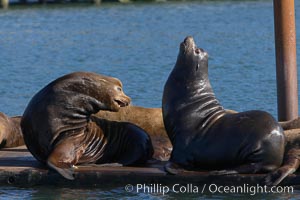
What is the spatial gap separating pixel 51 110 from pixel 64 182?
0.72 metres

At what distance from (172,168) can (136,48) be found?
21.6 meters

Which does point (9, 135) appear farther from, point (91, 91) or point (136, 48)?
point (136, 48)

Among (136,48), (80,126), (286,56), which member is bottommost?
(136,48)

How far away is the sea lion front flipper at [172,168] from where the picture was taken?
29.7 feet

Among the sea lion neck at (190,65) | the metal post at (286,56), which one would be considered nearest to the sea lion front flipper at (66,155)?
the sea lion neck at (190,65)

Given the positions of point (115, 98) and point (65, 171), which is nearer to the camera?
point (65, 171)

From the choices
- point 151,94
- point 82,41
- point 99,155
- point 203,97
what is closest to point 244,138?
point 203,97

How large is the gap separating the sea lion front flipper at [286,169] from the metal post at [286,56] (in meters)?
3.12

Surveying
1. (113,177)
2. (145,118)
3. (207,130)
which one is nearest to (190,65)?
(207,130)

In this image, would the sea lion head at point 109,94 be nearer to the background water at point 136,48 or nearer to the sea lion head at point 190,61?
the sea lion head at point 190,61

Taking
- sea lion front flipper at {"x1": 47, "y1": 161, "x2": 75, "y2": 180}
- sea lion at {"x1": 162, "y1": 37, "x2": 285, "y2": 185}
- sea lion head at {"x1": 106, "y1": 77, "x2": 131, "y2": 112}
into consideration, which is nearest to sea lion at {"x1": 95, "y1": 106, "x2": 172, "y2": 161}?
sea lion head at {"x1": 106, "y1": 77, "x2": 131, "y2": 112}

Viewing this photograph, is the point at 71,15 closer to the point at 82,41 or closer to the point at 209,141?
the point at 82,41

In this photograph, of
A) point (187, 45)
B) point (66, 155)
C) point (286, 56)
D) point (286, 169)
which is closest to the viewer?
point (286, 169)

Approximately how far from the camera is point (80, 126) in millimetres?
9789
